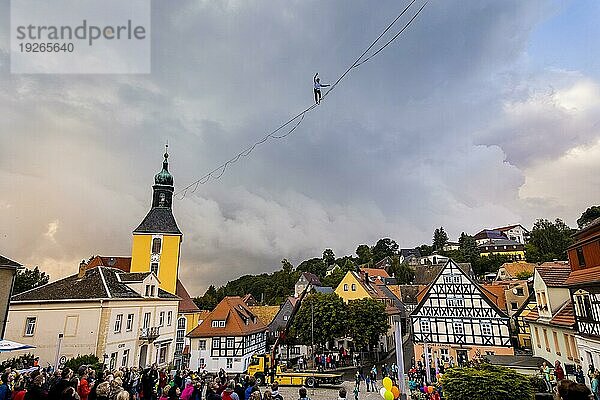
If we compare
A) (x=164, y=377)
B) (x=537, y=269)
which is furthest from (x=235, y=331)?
(x=537, y=269)

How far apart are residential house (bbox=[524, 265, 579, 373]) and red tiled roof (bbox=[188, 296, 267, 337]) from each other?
22.1 meters

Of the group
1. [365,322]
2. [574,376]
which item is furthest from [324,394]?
[574,376]

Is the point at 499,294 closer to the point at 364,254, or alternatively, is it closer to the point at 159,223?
the point at 159,223

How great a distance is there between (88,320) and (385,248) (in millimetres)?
92443

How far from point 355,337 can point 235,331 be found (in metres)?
10.4

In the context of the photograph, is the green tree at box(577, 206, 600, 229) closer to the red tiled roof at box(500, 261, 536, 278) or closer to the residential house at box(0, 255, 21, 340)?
the red tiled roof at box(500, 261, 536, 278)

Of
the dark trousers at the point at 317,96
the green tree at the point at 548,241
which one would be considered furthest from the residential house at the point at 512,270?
the dark trousers at the point at 317,96

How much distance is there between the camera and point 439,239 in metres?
106

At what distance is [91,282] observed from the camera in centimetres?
2325

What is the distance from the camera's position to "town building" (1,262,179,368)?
20.9 meters

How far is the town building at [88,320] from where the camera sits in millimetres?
20938

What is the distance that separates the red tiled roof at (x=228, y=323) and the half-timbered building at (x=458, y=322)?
14948 millimetres

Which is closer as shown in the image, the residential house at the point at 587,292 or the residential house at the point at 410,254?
the residential house at the point at 587,292

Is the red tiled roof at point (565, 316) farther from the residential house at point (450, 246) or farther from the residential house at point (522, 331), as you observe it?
the residential house at point (450, 246)
